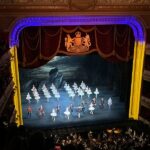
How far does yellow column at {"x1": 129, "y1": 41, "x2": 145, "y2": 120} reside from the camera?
12000 mm

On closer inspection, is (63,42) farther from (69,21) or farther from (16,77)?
(16,77)

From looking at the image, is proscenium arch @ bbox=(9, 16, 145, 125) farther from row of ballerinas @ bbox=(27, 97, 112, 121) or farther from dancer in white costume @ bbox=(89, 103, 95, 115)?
dancer in white costume @ bbox=(89, 103, 95, 115)

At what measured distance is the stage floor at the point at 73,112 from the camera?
12.3 metres

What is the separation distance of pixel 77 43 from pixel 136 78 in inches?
118

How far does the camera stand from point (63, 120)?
12523 mm

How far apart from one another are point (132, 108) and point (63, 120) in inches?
123

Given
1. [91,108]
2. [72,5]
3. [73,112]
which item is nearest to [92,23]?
[72,5]

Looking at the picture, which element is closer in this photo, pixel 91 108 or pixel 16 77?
pixel 16 77

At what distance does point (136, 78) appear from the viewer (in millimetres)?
12406

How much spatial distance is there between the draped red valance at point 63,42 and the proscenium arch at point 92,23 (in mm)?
327

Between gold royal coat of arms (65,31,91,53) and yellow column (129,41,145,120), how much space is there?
2.12 meters

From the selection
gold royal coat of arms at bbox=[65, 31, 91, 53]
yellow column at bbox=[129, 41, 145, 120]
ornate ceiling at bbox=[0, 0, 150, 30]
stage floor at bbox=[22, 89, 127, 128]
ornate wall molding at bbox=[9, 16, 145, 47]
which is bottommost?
stage floor at bbox=[22, 89, 127, 128]

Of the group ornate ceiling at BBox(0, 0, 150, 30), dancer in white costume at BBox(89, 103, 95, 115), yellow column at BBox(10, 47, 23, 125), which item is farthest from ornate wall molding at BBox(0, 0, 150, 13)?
dancer in white costume at BBox(89, 103, 95, 115)

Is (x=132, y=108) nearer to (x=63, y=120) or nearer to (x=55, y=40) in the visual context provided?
(x=63, y=120)
